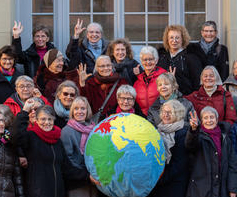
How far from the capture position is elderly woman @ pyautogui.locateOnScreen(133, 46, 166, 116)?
24.0 feet

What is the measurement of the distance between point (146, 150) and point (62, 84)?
1.71m

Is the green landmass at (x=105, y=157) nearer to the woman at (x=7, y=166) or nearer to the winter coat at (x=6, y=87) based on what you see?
the woman at (x=7, y=166)

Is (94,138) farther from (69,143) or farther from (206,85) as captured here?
(206,85)

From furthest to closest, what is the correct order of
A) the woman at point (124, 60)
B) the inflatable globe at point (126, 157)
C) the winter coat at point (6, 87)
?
1. the woman at point (124, 60)
2. the winter coat at point (6, 87)
3. the inflatable globe at point (126, 157)

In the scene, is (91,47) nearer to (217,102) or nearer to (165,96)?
(165,96)

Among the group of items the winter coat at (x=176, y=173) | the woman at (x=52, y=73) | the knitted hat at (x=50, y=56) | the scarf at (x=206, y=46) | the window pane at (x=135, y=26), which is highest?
the window pane at (x=135, y=26)

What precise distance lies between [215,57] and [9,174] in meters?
3.66

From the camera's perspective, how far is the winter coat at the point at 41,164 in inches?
238

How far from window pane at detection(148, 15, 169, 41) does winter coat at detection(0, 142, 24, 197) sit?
399 centimetres

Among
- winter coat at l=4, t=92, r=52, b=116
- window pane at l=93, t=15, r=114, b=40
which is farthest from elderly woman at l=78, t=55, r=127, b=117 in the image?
window pane at l=93, t=15, r=114, b=40

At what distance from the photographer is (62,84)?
7.04m

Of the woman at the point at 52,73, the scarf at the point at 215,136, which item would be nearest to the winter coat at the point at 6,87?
the woman at the point at 52,73

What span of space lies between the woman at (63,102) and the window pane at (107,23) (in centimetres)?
256

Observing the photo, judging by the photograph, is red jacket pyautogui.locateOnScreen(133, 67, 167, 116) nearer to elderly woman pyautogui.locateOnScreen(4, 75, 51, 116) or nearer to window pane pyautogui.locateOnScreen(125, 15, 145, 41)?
elderly woman pyautogui.locateOnScreen(4, 75, 51, 116)
